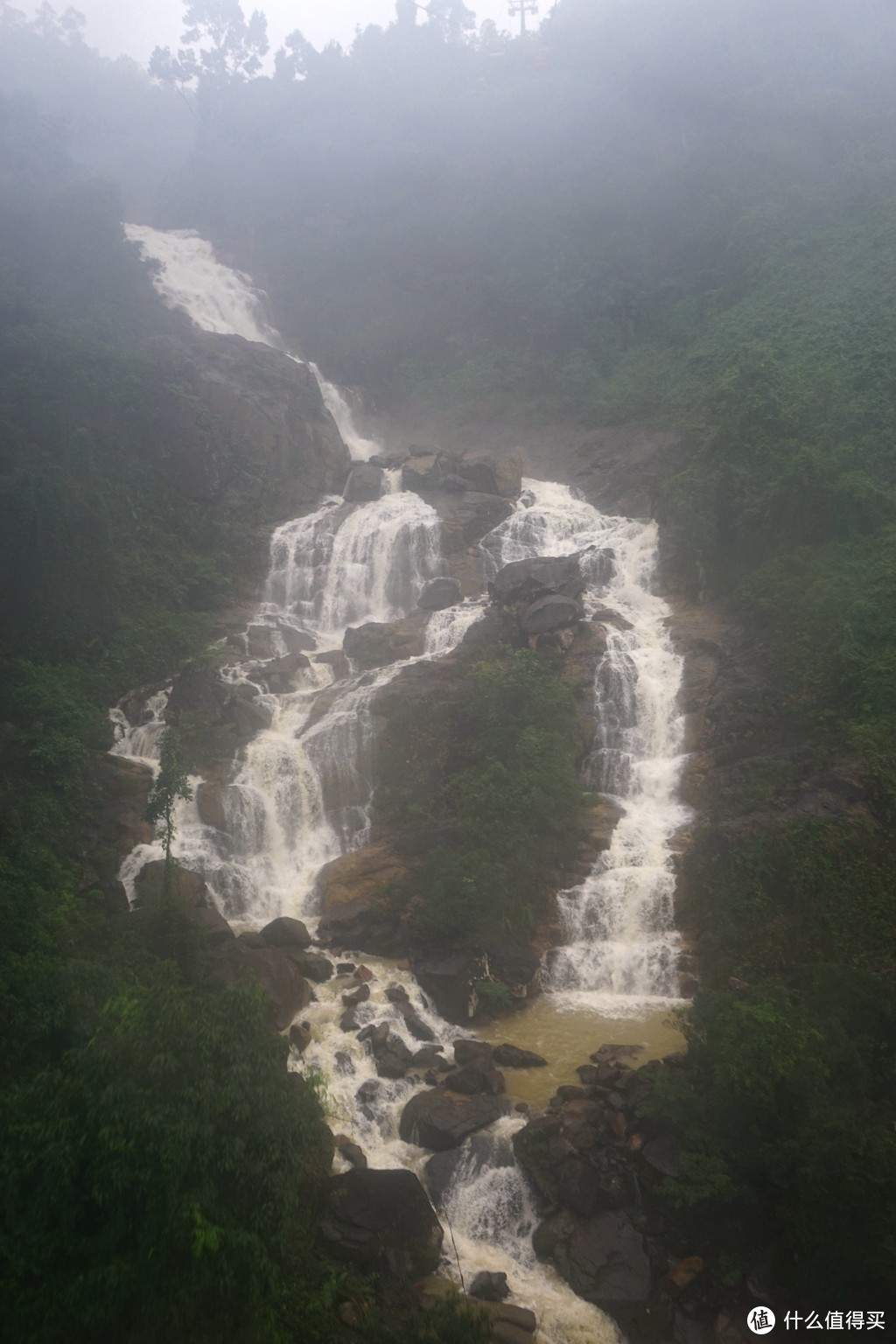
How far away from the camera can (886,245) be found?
136 feet

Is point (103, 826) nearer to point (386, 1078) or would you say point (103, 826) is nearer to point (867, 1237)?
point (386, 1078)

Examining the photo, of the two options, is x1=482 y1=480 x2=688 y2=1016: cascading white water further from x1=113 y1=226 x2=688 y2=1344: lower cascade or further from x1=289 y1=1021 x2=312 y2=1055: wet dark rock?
x1=289 y1=1021 x2=312 y2=1055: wet dark rock

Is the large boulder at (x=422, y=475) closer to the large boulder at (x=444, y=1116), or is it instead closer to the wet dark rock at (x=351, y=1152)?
the large boulder at (x=444, y=1116)

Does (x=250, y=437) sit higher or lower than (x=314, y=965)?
higher

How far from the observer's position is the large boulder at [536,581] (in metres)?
28.4

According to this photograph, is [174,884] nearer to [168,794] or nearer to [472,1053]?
[168,794]

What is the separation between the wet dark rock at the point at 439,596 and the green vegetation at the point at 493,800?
18.6ft

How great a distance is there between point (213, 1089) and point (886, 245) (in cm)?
4796

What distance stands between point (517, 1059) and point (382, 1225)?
442 centimetres

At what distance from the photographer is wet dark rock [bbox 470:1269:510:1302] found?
1155cm

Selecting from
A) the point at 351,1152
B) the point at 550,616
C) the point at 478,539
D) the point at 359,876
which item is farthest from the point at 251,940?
the point at 478,539

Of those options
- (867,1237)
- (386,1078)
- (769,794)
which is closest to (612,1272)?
(867,1237)

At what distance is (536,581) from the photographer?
2856cm

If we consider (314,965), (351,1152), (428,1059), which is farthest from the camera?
(314,965)
